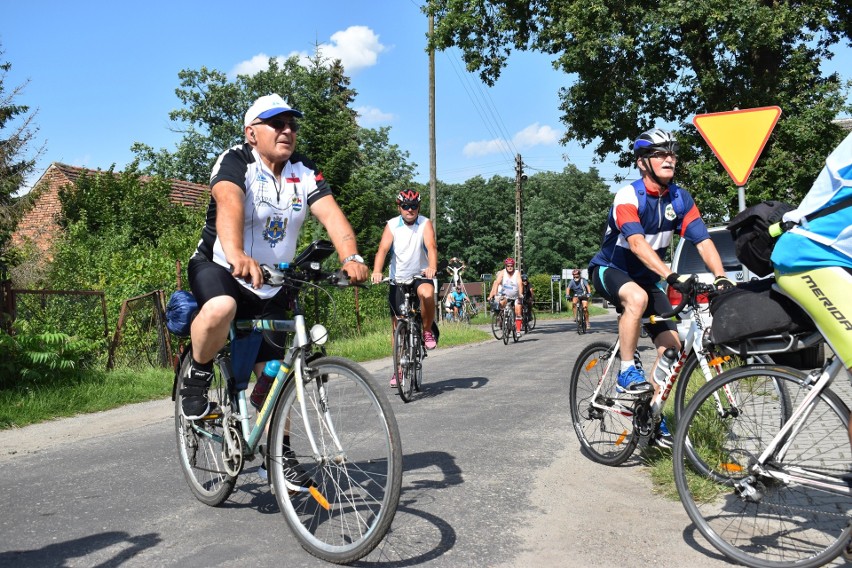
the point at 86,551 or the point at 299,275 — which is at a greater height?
the point at 299,275

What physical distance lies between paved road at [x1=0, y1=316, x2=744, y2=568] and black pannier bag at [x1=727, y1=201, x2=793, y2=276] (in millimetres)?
1238

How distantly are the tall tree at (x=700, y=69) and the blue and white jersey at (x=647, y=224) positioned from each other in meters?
13.4

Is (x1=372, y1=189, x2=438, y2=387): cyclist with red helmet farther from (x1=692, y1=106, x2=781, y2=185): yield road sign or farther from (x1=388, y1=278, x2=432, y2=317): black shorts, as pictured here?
(x1=692, y1=106, x2=781, y2=185): yield road sign

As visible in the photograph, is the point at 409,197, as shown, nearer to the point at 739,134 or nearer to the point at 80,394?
the point at 739,134

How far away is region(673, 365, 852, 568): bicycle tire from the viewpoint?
9.45ft

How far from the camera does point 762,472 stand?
3.09m

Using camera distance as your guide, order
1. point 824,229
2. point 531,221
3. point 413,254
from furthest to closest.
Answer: point 531,221 < point 413,254 < point 824,229

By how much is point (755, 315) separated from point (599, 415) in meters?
2.02

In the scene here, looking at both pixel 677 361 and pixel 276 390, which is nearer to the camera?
pixel 276 390

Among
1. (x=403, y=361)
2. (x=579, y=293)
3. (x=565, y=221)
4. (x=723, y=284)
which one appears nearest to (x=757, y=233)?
(x=723, y=284)

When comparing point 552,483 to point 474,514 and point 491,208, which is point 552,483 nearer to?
point 474,514

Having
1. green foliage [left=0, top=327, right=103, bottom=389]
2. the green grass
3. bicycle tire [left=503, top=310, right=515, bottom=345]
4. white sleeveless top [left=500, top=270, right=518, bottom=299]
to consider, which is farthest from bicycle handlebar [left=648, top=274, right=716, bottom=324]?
white sleeveless top [left=500, top=270, right=518, bottom=299]

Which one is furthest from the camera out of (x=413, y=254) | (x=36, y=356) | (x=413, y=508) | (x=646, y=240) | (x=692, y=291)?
(x=413, y=254)

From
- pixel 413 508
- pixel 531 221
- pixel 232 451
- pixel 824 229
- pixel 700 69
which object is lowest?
pixel 413 508
